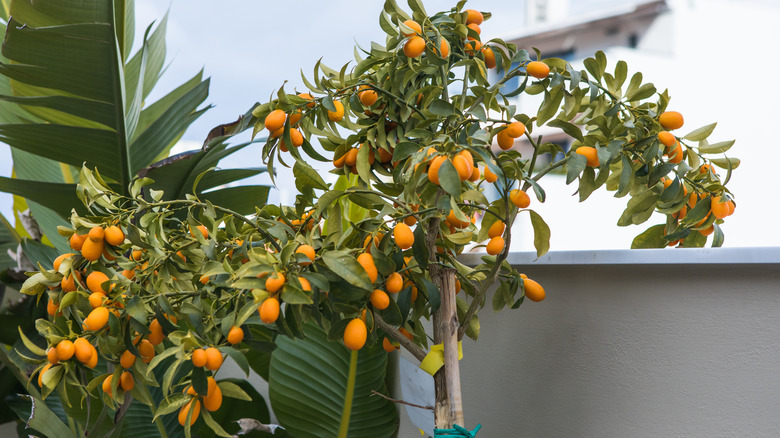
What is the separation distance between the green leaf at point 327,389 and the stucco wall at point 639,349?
25cm

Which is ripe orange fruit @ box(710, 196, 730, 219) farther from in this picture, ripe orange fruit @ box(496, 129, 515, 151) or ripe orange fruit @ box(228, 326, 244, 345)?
ripe orange fruit @ box(228, 326, 244, 345)

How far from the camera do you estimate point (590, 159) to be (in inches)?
22.1

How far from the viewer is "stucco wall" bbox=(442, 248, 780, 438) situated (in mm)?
601

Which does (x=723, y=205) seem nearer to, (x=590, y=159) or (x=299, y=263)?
(x=590, y=159)

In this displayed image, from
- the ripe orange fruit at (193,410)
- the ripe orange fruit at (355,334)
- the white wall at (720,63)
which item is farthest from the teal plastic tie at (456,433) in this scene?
the white wall at (720,63)

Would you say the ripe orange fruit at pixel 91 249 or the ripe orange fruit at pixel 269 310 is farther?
the ripe orange fruit at pixel 91 249

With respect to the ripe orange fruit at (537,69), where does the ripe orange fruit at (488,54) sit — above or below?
above

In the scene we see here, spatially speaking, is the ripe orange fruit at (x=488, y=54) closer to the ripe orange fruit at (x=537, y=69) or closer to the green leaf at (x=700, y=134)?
the ripe orange fruit at (x=537, y=69)

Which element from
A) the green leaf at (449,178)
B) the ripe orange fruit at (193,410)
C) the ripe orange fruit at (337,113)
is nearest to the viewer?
the green leaf at (449,178)

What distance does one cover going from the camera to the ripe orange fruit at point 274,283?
0.48 m

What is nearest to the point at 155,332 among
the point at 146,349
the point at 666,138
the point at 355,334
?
the point at 146,349

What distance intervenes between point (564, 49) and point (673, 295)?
14.9 m

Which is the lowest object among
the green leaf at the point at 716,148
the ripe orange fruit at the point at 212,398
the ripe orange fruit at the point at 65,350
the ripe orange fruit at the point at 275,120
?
the ripe orange fruit at the point at 65,350

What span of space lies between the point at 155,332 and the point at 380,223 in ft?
0.92
